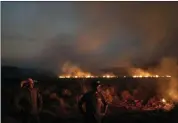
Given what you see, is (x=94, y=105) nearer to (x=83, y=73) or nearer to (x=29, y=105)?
(x=83, y=73)

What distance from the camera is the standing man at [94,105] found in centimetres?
166

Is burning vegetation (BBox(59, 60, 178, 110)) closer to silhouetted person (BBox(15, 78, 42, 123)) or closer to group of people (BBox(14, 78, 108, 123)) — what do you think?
group of people (BBox(14, 78, 108, 123))

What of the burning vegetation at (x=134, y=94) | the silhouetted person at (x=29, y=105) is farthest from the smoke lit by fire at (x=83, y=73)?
the silhouetted person at (x=29, y=105)

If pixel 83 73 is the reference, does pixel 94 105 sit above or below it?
below

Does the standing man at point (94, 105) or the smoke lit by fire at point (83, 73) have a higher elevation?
the smoke lit by fire at point (83, 73)

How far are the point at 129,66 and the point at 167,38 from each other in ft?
0.85

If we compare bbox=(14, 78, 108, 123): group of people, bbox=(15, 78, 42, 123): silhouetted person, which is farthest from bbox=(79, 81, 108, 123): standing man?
bbox=(15, 78, 42, 123): silhouetted person

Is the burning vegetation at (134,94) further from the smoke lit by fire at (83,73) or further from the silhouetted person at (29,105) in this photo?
the silhouetted person at (29,105)

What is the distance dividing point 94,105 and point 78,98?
0.09 m

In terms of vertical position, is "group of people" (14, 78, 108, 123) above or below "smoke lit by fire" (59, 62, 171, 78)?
below

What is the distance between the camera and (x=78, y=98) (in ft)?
5.45

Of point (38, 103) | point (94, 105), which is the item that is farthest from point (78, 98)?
point (38, 103)

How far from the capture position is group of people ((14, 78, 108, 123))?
1654 mm

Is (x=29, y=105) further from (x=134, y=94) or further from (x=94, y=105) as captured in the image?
(x=134, y=94)
